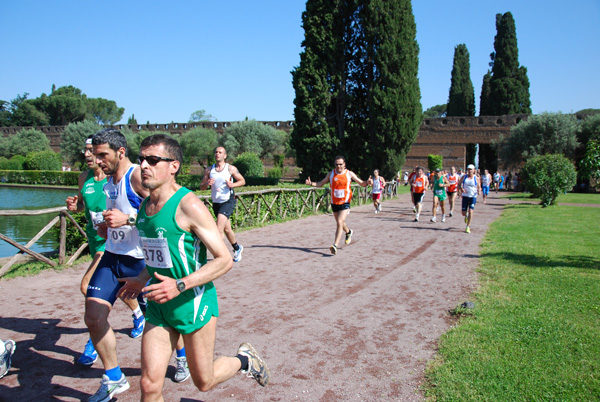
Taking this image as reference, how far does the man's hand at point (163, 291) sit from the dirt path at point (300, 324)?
136 centimetres

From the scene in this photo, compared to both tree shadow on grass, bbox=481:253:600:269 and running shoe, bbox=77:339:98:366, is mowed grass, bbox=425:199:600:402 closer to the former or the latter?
tree shadow on grass, bbox=481:253:600:269

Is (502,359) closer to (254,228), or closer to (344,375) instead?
(344,375)

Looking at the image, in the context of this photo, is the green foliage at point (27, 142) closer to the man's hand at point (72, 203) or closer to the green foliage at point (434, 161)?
the green foliage at point (434, 161)

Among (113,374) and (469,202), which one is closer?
(113,374)

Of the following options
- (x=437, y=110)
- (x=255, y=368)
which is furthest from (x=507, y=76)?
(x=437, y=110)

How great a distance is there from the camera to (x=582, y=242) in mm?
10297

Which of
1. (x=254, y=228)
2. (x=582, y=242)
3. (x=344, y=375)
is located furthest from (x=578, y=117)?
(x=344, y=375)

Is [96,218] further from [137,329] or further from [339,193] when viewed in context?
[339,193]

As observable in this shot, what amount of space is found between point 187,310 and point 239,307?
3.05 meters

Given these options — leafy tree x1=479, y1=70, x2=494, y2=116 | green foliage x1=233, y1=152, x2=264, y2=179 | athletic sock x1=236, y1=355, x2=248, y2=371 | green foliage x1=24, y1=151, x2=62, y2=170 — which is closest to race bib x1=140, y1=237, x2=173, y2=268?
athletic sock x1=236, y1=355, x2=248, y2=371

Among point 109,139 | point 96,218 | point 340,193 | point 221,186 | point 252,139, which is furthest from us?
point 252,139

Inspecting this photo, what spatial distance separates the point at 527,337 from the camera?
4.44 metres

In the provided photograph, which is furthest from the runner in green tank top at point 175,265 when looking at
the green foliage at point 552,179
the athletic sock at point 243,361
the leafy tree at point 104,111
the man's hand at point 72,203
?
the leafy tree at point 104,111

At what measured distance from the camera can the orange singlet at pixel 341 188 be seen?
355 inches
